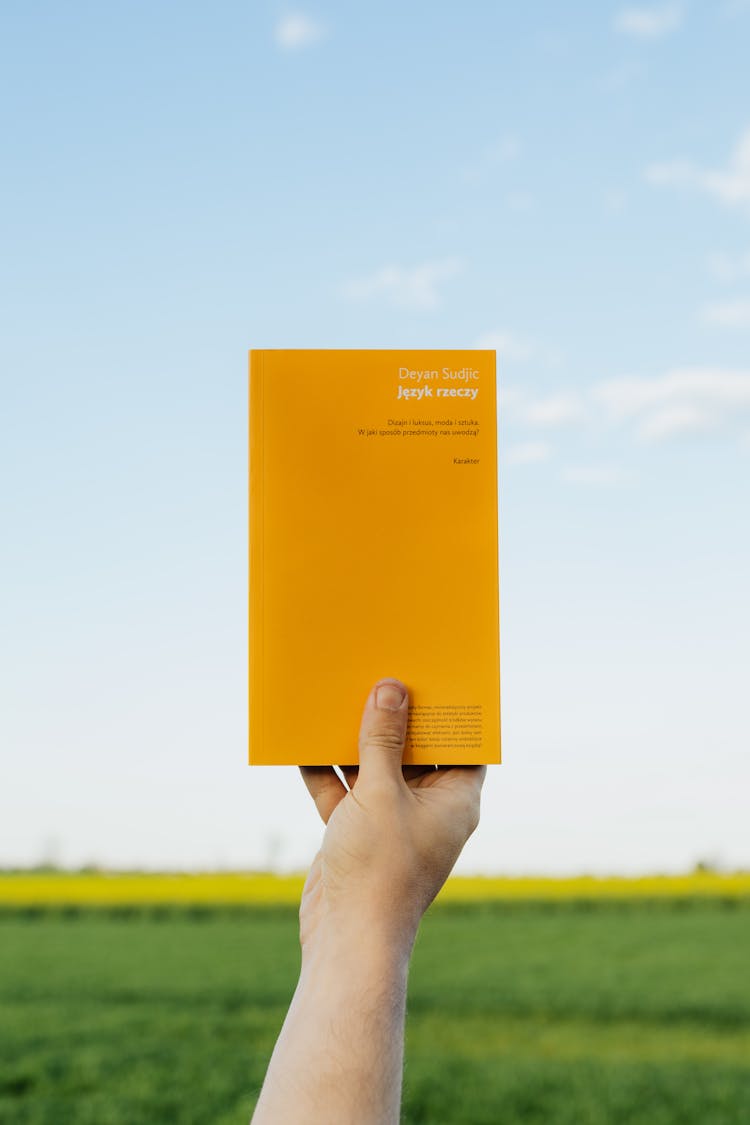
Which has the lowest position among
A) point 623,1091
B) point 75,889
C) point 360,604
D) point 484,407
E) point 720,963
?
point 75,889

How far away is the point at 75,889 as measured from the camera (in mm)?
34656

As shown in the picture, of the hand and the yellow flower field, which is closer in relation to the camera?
the hand

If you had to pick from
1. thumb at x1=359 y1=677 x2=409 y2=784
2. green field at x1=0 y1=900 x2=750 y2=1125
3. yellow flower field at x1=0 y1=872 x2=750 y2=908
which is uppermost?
thumb at x1=359 y1=677 x2=409 y2=784

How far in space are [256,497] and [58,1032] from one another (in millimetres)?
11195

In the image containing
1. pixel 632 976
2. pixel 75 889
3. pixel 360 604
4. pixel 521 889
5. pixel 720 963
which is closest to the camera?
pixel 360 604

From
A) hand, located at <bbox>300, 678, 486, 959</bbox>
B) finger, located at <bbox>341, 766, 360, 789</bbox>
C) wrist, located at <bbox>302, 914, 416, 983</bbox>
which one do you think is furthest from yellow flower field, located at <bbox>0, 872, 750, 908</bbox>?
wrist, located at <bbox>302, 914, 416, 983</bbox>

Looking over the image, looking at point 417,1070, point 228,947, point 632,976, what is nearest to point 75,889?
point 228,947

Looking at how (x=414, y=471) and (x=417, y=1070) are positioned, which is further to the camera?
(x=417, y=1070)

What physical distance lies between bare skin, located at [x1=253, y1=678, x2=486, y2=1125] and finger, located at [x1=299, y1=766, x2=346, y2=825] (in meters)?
0.18

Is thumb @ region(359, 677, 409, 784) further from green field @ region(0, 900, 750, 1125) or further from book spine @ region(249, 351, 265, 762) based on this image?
green field @ region(0, 900, 750, 1125)

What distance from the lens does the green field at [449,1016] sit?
9.05 m

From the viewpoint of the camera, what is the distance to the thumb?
7.68ft

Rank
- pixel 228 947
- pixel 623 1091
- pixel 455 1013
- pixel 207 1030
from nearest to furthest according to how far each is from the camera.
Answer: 1. pixel 623 1091
2. pixel 207 1030
3. pixel 455 1013
4. pixel 228 947

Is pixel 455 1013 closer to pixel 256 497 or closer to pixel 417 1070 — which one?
pixel 417 1070
